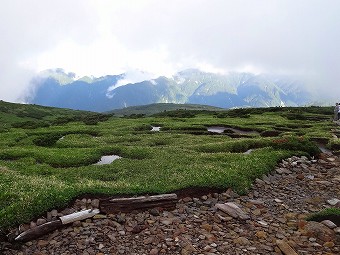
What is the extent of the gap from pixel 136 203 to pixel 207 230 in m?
3.33

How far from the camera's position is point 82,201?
15.0 m

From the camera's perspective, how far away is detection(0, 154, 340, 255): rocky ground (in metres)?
11.8

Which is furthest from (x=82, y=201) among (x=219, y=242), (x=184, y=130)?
(x=184, y=130)

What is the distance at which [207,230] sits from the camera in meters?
13.2

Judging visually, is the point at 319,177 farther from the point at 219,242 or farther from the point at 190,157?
the point at 219,242

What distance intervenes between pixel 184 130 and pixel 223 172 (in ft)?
96.2

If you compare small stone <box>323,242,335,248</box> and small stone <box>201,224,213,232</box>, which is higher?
small stone <box>201,224,213,232</box>

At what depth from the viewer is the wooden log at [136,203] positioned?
14.4m

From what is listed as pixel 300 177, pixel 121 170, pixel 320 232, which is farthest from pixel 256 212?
pixel 121 170

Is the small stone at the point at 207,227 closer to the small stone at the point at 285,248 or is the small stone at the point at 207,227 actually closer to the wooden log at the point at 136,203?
the wooden log at the point at 136,203

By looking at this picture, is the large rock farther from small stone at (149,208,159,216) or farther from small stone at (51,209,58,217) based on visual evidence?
small stone at (51,209,58,217)

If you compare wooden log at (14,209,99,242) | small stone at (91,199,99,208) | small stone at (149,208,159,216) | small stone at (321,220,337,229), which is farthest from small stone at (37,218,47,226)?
small stone at (321,220,337,229)

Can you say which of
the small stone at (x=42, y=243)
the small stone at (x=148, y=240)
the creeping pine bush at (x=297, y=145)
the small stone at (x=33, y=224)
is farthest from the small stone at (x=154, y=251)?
the creeping pine bush at (x=297, y=145)

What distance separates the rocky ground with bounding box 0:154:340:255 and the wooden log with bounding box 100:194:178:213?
0.33m
